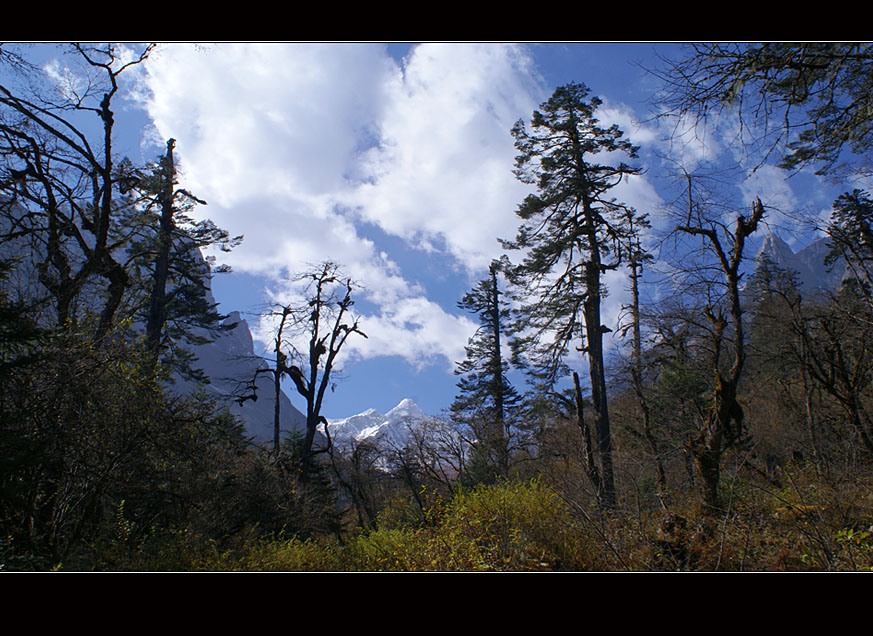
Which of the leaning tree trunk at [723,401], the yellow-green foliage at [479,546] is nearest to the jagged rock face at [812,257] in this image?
the leaning tree trunk at [723,401]

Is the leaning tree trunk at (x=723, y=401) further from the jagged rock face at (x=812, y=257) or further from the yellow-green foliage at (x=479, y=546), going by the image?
the yellow-green foliage at (x=479, y=546)

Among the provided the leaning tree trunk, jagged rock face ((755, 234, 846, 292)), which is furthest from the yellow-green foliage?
jagged rock face ((755, 234, 846, 292))

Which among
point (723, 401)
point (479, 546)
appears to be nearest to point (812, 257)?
point (723, 401)

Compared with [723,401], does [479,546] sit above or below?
below

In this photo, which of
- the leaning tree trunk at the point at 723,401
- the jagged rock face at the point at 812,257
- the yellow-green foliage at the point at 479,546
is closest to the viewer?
the yellow-green foliage at the point at 479,546

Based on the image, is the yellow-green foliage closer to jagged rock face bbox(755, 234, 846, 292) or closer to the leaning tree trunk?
the leaning tree trunk

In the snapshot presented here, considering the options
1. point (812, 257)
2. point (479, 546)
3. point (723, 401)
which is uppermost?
point (812, 257)

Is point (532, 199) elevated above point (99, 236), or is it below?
above

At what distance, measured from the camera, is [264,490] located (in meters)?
10.1

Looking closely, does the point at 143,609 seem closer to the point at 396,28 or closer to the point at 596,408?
the point at 396,28

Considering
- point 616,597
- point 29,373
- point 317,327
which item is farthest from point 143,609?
point 317,327

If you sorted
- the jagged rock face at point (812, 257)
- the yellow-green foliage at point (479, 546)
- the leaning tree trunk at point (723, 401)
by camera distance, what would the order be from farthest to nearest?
the jagged rock face at point (812, 257)
the leaning tree trunk at point (723, 401)
the yellow-green foliage at point (479, 546)

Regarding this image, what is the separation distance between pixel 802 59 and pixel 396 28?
15.0 ft

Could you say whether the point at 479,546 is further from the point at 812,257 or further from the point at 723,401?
the point at 812,257
